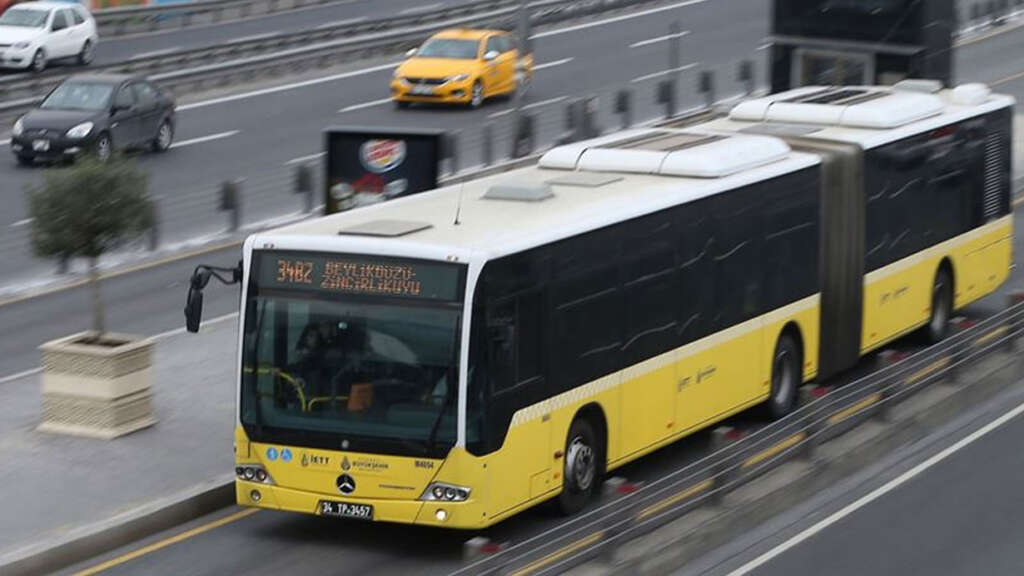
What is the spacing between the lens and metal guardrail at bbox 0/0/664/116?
43.9 metres

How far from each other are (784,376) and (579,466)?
429cm

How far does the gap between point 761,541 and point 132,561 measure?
15.2 feet

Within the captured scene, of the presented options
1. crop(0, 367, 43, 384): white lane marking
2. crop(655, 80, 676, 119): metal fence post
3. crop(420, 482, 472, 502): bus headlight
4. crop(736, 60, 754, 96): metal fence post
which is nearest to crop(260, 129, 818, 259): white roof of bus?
crop(420, 482, 472, 502): bus headlight

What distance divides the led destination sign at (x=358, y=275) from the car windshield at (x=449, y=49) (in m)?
31.3

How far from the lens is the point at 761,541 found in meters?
14.8

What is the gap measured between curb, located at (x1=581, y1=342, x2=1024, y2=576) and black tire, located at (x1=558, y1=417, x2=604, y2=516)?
1447 mm

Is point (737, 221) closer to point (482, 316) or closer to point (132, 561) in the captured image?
point (482, 316)

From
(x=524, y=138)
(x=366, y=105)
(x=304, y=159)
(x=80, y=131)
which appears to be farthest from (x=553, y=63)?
(x=80, y=131)

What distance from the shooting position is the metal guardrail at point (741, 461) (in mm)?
12438

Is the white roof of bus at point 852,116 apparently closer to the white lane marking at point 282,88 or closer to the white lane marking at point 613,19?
the white lane marking at point 282,88

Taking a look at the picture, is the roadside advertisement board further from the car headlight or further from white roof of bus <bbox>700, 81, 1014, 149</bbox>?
the car headlight

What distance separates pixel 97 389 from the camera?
17.8 m

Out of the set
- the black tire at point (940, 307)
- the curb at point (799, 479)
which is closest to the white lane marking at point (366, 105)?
the black tire at point (940, 307)

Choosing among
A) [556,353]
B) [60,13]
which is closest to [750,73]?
[60,13]
